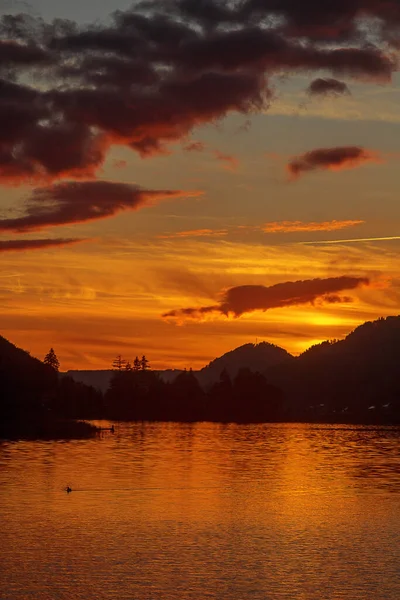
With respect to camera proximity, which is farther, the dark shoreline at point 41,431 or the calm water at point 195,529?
the dark shoreline at point 41,431

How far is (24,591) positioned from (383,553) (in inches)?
1008

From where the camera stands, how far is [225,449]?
163m

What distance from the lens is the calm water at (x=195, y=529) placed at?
51625 millimetres

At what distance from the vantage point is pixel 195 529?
2746 inches

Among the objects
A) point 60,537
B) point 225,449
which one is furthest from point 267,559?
point 225,449

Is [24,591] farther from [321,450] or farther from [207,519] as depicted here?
[321,450]

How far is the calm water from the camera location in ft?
169

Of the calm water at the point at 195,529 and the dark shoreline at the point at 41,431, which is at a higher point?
the dark shoreline at the point at 41,431

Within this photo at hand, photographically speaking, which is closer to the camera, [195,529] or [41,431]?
[195,529]

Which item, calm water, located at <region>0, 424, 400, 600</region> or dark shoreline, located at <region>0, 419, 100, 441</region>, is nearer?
calm water, located at <region>0, 424, 400, 600</region>

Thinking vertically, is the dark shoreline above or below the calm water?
above

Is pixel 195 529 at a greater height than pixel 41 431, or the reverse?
pixel 41 431

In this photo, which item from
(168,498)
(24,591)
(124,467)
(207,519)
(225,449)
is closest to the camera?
(24,591)

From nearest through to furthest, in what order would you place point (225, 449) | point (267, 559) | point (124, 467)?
point (267, 559), point (124, 467), point (225, 449)
